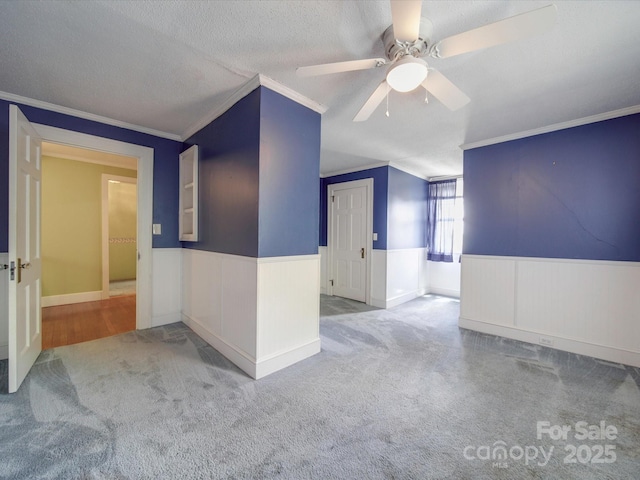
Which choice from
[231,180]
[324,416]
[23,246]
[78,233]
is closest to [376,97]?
[231,180]

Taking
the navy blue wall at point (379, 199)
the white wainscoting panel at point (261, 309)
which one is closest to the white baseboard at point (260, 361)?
the white wainscoting panel at point (261, 309)

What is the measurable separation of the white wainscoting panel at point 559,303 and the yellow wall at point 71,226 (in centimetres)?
588

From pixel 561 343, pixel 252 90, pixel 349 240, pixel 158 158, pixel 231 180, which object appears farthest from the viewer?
pixel 349 240

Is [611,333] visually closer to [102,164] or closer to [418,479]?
[418,479]

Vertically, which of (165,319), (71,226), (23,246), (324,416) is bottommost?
(324,416)

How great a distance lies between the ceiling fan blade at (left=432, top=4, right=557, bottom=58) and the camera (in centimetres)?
109

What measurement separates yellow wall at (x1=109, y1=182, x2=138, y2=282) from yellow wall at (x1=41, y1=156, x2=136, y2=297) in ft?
5.39

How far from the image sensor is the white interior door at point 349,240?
4668 mm

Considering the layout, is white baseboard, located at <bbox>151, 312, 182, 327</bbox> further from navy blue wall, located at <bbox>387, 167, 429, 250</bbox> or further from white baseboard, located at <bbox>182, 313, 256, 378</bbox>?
navy blue wall, located at <bbox>387, 167, 429, 250</bbox>

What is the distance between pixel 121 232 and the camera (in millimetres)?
6035

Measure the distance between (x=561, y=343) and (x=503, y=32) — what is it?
3.11 metres

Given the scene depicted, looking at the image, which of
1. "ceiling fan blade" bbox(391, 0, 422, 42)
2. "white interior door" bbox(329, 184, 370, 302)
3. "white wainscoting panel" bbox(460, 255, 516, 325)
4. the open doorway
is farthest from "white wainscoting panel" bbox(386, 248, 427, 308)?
the open doorway

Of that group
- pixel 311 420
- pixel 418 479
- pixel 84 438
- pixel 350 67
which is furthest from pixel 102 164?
pixel 418 479

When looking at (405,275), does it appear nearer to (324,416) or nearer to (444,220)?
(444,220)
